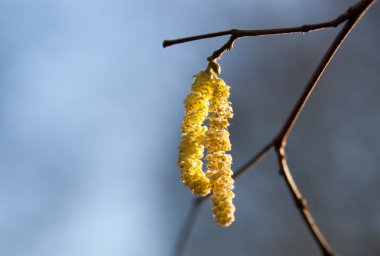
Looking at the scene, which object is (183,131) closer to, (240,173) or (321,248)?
(240,173)

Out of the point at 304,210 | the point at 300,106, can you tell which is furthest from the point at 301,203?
the point at 300,106

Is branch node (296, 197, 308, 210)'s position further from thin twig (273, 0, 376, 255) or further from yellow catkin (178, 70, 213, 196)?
yellow catkin (178, 70, 213, 196)

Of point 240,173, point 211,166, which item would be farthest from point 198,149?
point 240,173

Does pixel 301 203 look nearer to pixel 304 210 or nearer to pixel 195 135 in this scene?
pixel 304 210

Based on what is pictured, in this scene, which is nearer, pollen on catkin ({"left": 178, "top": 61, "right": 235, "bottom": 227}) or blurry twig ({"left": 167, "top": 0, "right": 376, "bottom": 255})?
blurry twig ({"left": 167, "top": 0, "right": 376, "bottom": 255})

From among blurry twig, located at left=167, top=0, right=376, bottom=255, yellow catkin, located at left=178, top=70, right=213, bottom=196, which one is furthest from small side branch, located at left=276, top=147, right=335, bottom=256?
yellow catkin, located at left=178, top=70, right=213, bottom=196

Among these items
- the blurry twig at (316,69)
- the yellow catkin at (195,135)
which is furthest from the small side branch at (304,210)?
the yellow catkin at (195,135)
